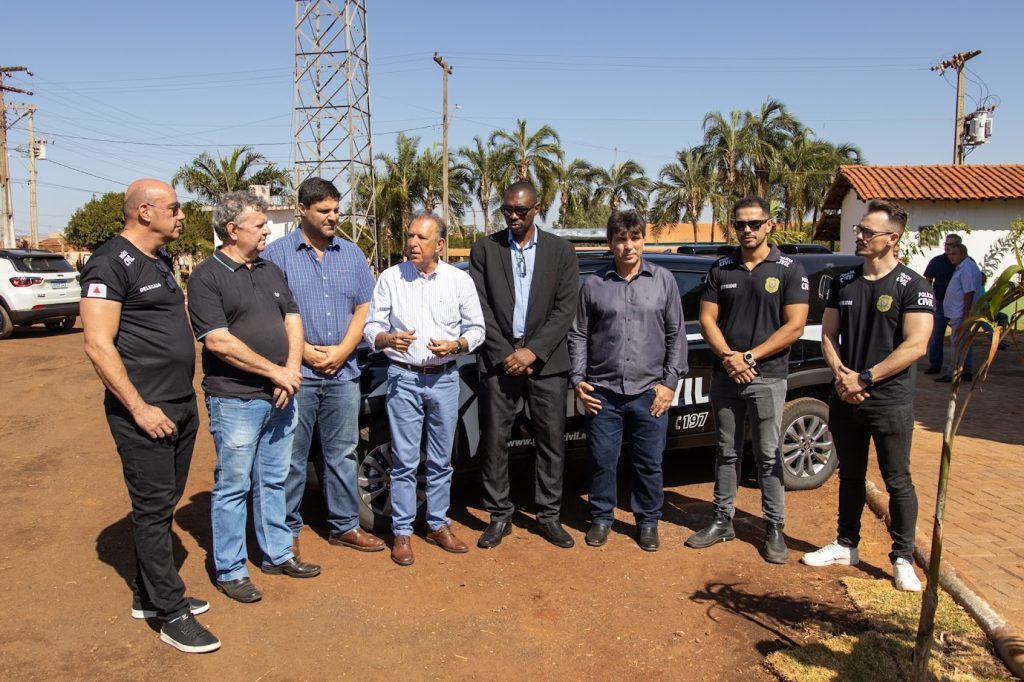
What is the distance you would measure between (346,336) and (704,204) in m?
35.1

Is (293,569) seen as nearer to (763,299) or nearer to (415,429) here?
(415,429)

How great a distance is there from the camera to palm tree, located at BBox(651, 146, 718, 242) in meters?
36.9

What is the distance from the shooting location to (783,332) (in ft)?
14.4

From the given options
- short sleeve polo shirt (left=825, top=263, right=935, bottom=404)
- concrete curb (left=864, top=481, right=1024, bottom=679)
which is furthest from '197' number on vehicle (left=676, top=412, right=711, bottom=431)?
concrete curb (left=864, top=481, right=1024, bottom=679)

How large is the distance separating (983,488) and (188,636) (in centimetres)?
528

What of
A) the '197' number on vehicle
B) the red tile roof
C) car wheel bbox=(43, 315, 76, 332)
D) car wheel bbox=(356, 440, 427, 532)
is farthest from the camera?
the red tile roof

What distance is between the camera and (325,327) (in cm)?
421

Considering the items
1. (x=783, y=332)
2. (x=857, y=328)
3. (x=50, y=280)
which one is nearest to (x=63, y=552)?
(x=783, y=332)

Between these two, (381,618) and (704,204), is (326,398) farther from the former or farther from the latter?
(704,204)

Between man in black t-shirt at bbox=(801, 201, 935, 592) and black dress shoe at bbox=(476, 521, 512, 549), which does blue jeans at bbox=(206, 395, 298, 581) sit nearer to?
black dress shoe at bbox=(476, 521, 512, 549)

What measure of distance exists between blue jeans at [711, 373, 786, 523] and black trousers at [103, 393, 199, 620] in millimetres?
2966

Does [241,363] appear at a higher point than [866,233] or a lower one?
lower

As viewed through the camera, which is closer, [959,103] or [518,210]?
[518,210]

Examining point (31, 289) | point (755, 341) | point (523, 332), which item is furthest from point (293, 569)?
point (31, 289)
